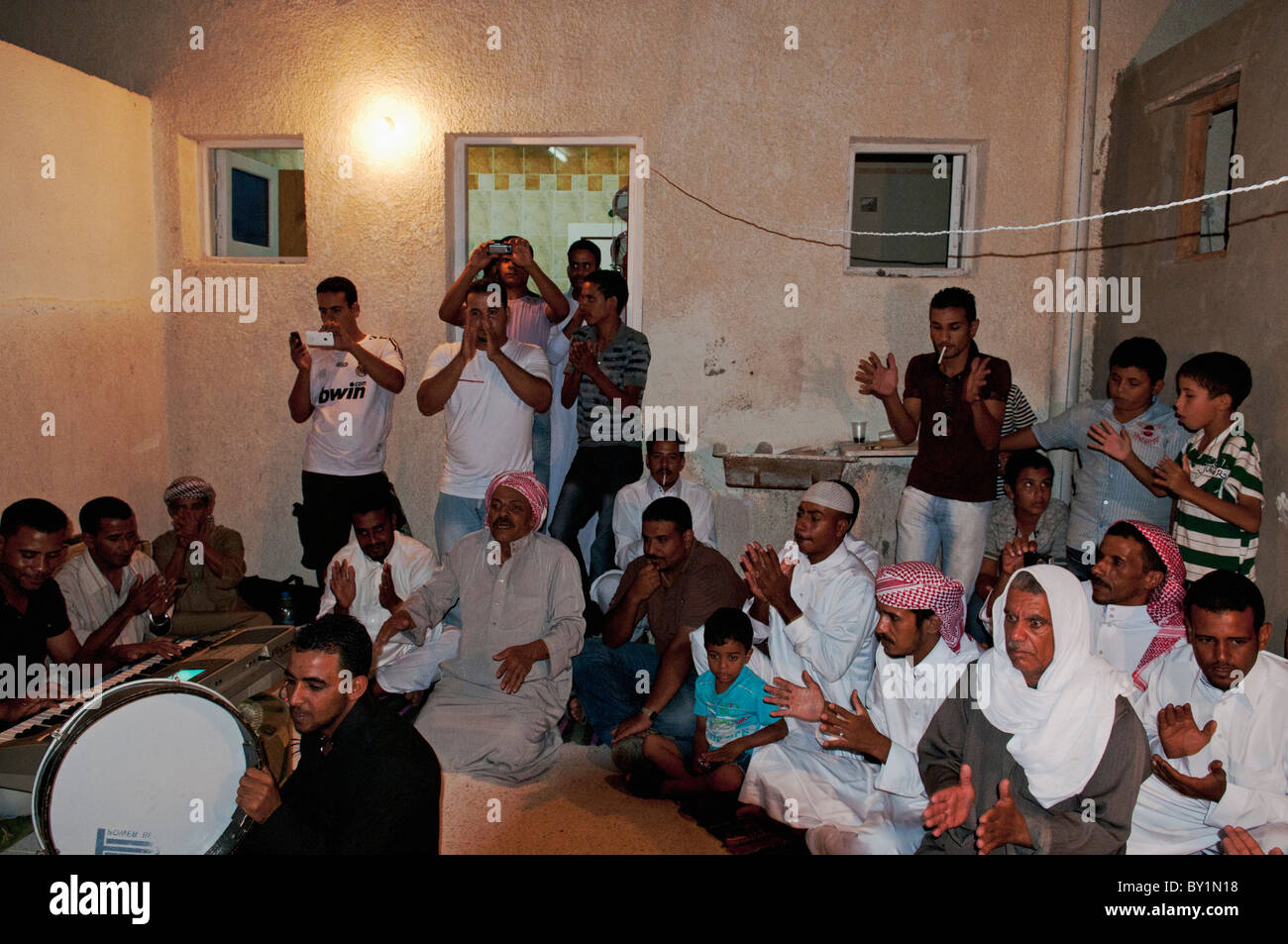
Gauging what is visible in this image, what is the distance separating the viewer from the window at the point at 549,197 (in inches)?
278

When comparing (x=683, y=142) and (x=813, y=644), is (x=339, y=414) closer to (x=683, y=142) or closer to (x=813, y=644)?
(x=683, y=142)

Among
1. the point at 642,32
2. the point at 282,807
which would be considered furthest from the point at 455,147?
the point at 282,807

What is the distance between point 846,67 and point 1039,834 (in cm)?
479

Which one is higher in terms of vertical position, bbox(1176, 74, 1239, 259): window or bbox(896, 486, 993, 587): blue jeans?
bbox(1176, 74, 1239, 259): window

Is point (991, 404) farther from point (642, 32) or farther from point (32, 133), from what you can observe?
point (32, 133)

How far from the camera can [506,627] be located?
4914 millimetres

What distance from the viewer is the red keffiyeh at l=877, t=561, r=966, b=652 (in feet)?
12.1

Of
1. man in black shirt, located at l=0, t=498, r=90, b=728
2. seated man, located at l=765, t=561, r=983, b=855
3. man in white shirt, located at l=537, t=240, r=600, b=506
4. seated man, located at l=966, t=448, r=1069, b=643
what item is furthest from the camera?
man in white shirt, located at l=537, t=240, r=600, b=506

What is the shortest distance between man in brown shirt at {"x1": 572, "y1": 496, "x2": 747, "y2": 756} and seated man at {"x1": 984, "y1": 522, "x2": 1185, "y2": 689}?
166 cm

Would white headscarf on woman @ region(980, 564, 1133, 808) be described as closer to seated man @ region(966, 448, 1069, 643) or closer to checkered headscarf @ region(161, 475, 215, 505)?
seated man @ region(966, 448, 1069, 643)

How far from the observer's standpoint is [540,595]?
4934mm

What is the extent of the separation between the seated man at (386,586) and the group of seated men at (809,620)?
0.02m

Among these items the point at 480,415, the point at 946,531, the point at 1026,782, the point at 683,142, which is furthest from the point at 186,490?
the point at 1026,782

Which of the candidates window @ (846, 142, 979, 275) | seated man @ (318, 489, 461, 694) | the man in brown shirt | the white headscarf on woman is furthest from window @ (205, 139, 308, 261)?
the white headscarf on woman
